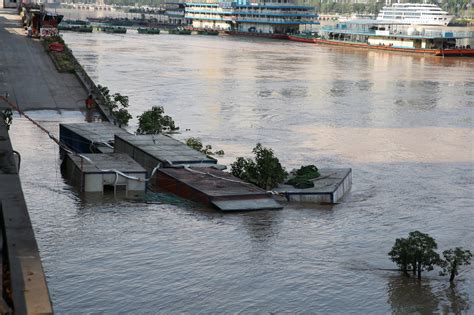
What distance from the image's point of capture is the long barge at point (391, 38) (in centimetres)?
10675

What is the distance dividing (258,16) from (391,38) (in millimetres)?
31532

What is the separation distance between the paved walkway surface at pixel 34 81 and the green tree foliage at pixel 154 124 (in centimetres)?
597

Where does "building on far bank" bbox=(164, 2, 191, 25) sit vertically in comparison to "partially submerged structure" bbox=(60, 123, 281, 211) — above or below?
above

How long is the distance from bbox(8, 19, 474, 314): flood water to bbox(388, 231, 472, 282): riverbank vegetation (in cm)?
31

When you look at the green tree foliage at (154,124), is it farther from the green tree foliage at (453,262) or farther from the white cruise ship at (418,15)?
the white cruise ship at (418,15)

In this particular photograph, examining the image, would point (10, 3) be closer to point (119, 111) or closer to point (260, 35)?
point (260, 35)

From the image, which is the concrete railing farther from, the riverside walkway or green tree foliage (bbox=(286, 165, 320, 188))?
green tree foliage (bbox=(286, 165, 320, 188))

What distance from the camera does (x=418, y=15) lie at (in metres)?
125

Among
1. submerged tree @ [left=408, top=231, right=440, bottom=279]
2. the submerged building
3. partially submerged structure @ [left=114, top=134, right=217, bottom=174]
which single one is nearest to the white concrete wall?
the submerged building

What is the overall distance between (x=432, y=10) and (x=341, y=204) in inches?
4229

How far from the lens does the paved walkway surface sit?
133 feet

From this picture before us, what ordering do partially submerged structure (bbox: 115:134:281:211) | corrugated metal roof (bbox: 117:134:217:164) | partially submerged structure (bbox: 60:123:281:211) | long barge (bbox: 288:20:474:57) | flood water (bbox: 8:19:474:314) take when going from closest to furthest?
flood water (bbox: 8:19:474:314), partially submerged structure (bbox: 115:134:281:211), partially submerged structure (bbox: 60:123:281:211), corrugated metal roof (bbox: 117:134:217:164), long barge (bbox: 288:20:474:57)

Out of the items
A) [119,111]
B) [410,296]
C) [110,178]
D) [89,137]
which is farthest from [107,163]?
[119,111]

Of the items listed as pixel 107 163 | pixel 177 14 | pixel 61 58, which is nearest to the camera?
pixel 107 163
